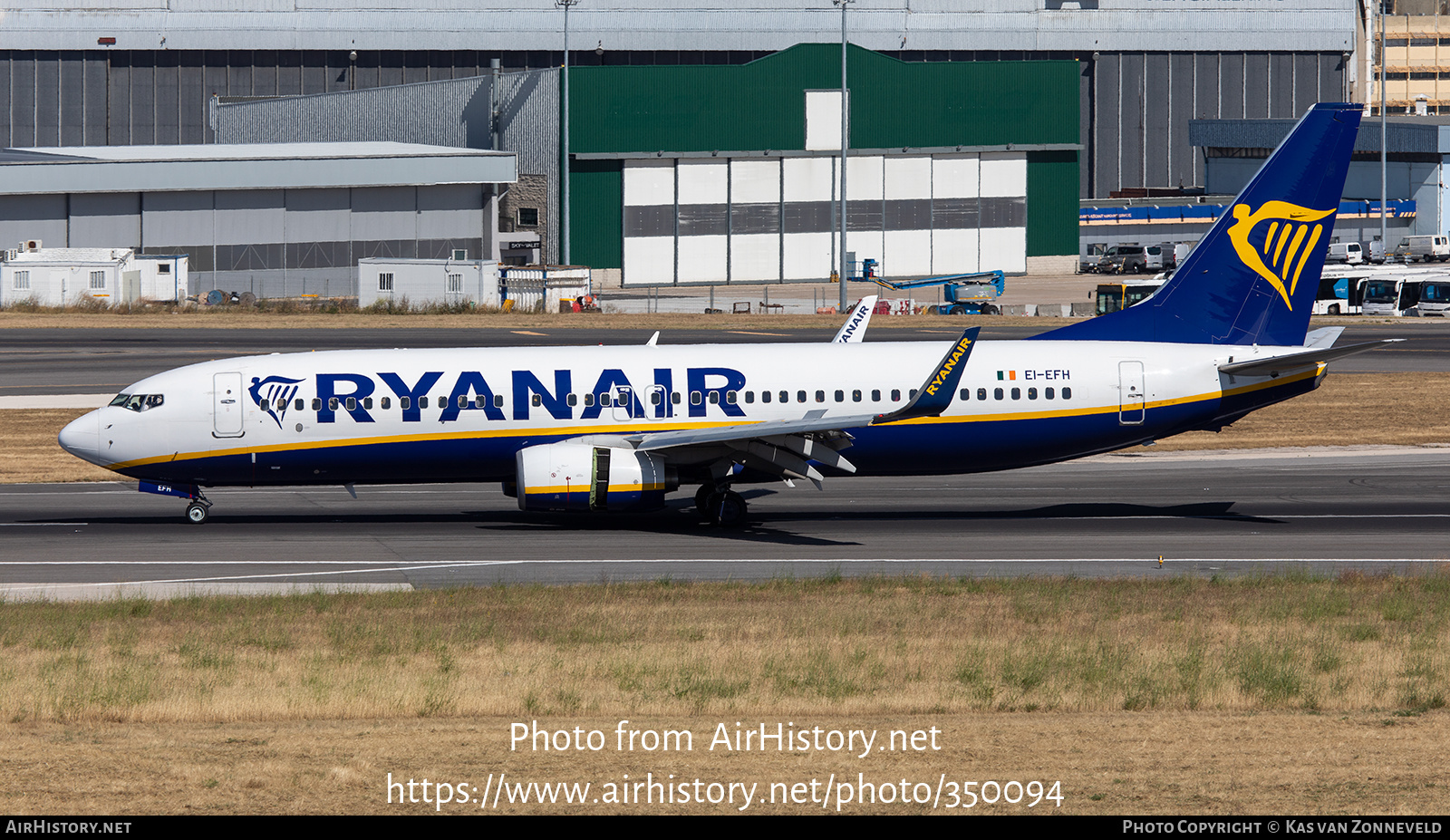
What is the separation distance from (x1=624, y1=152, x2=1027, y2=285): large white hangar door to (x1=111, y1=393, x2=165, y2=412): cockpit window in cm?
8426

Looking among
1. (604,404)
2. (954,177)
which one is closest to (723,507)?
(604,404)

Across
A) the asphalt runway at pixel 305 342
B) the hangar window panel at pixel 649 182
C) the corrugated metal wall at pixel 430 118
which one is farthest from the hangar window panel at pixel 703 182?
the asphalt runway at pixel 305 342

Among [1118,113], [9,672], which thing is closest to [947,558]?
[9,672]

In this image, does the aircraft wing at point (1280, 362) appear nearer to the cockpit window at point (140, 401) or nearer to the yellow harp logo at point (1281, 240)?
the yellow harp logo at point (1281, 240)

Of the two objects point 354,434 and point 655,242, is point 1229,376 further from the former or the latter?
point 655,242

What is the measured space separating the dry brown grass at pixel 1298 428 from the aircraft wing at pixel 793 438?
18606 millimetres

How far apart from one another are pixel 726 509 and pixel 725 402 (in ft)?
7.93

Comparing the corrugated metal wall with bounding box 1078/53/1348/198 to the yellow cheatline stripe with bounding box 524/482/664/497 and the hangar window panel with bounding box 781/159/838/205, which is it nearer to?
the hangar window panel with bounding box 781/159/838/205

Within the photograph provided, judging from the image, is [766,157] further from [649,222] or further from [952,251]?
[952,251]

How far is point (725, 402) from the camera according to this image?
35.4m

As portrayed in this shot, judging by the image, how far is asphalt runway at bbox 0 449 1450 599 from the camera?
30.6 meters

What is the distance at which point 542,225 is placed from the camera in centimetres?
11938

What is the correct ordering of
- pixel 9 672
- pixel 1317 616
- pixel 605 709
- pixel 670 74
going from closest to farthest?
pixel 605 709 < pixel 9 672 < pixel 1317 616 < pixel 670 74

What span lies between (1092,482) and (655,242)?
79424mm
